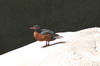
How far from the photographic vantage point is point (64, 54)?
15.8 ft

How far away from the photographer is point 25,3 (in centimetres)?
1050

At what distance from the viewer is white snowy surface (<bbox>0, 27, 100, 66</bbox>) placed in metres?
4.56

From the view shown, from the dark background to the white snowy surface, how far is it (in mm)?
4513

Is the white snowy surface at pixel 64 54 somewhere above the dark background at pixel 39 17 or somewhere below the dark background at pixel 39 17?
below

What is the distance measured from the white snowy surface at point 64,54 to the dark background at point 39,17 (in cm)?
451

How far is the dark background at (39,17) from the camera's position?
10.3 meters

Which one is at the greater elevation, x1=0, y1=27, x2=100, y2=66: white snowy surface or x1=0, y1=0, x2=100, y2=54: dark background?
x1=0, y1=0, x2=100, y2=54: dark background

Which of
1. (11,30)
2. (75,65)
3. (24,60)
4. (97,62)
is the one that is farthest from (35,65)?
(11,30)

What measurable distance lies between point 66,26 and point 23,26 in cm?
170

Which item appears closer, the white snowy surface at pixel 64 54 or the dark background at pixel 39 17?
the white snowy surface at pixel 64 54

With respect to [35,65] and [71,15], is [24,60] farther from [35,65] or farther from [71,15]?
[71,15]

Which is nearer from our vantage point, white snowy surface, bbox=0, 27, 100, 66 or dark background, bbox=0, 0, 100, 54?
white snowy surface, bbox=0, 27, 100, 66

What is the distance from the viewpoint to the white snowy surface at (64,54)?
456cm

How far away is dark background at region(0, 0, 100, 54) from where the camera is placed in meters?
10.3
